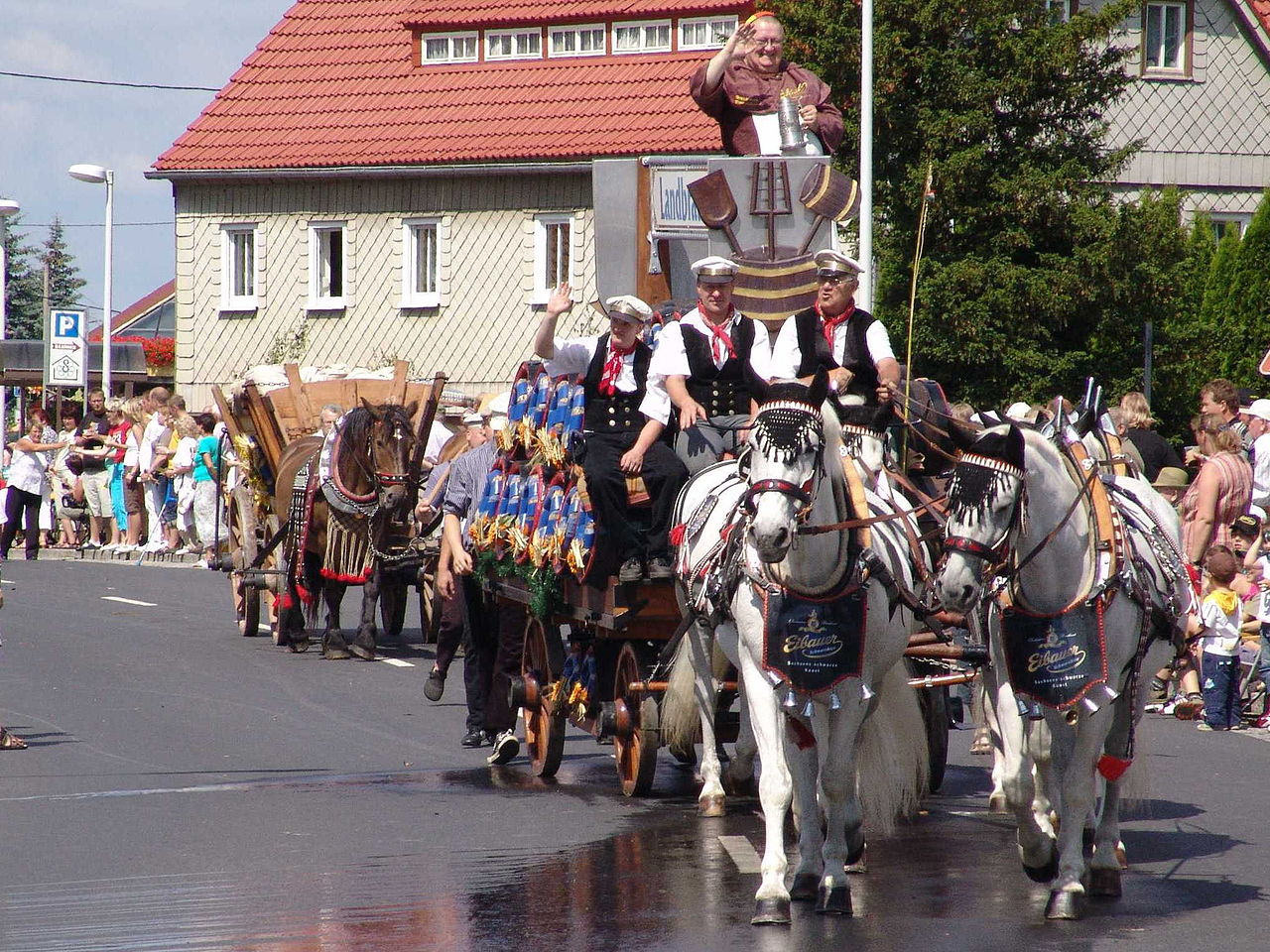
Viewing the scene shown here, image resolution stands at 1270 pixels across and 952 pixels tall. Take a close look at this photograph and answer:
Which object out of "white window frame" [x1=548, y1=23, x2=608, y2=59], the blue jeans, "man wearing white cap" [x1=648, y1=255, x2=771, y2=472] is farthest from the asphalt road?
→ "white window frame" [x1=548, y1=23, x2=608, y2=59]

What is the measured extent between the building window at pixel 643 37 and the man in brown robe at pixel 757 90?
76.8 feet

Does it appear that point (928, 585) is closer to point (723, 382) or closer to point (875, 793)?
point (875, 793)

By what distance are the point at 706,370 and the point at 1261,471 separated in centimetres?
612

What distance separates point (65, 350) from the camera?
3130cm

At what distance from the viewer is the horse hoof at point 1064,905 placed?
7328 millimetres

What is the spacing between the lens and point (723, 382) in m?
9.91

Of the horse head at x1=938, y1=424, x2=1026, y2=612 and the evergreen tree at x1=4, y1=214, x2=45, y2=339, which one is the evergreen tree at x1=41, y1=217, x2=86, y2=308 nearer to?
the evergreen tree at x1=4, y1=214, x2=45, y2=339

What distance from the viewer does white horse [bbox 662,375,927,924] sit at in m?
7.14

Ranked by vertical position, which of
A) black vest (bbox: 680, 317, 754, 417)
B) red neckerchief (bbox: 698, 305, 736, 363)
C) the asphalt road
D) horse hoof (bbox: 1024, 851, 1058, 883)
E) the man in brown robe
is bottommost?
the asphalt road

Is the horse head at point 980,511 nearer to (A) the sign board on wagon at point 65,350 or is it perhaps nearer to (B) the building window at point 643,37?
(A) the sign board on wagon at point 65,350

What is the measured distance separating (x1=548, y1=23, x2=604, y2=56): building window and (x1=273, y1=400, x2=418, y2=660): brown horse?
68.6 ft

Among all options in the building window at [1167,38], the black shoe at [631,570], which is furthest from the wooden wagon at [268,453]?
the building window at [1167,38]

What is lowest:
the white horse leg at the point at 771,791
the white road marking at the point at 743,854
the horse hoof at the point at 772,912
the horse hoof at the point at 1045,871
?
the white road marking at the point at 743,854

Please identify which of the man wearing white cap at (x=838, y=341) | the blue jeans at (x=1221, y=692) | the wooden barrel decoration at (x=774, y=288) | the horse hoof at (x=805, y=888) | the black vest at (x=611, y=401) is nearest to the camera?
the horse hoof at (x=805, y=888)
